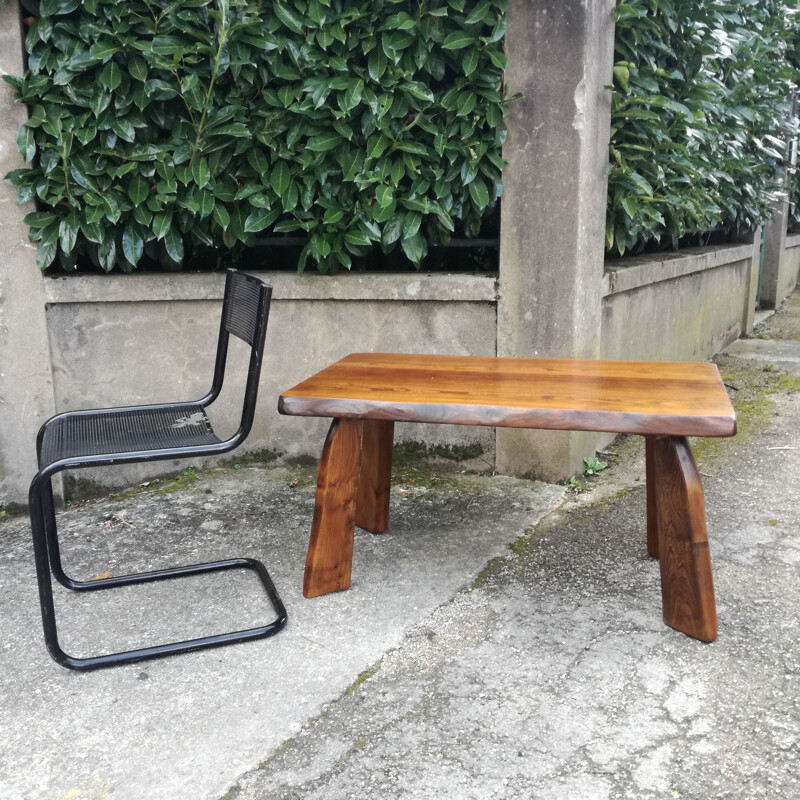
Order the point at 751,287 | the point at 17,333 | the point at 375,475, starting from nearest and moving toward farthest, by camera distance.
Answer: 1. the point at 375,475
2. the point at 17,333
3. the point at 751,287

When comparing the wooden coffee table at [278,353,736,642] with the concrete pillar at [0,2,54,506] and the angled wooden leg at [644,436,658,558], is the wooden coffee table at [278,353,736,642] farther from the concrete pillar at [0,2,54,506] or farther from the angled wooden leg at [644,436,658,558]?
the concrete pillar at [0,2,54,506]

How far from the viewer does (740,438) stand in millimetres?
4297

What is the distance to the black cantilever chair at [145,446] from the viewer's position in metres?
2.21

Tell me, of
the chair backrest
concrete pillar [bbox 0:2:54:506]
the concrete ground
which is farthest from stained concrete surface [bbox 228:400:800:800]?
concrete pillar [bbox 0:2:54:506]

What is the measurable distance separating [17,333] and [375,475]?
1.55m

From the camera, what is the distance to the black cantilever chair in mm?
2207

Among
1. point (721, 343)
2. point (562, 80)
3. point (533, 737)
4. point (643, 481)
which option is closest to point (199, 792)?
point (533, 737)

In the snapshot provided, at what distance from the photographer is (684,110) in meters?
3.91

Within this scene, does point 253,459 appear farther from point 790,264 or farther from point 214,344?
point 790,264

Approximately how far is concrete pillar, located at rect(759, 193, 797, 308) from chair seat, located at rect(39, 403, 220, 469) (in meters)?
6.90

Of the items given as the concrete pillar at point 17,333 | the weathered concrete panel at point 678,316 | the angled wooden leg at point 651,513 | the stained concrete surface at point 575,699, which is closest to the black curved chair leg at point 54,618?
the stained concrete surface at point 575,699

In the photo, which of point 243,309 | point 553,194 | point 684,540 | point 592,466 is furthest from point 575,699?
point 553,194

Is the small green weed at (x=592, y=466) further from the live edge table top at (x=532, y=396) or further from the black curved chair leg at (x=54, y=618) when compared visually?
the black curved chair leg at (x=54, y=618)

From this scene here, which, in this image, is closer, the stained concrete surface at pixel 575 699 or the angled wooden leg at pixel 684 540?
Answer: the stained concrete surface at pixel 575 699
